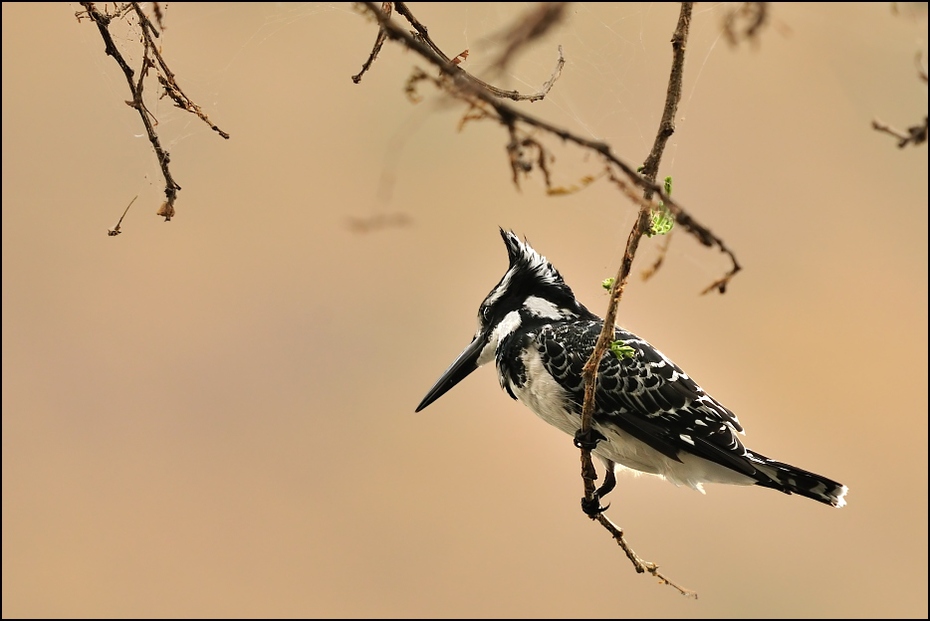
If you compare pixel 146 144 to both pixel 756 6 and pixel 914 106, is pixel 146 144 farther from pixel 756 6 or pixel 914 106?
pixel 914 106

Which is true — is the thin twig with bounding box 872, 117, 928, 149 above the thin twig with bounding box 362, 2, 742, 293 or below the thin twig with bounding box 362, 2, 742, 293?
above

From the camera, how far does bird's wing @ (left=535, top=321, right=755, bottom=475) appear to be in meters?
3.02

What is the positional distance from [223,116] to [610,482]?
10492mm

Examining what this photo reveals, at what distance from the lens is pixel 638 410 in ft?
9.98

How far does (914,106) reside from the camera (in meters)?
14.5

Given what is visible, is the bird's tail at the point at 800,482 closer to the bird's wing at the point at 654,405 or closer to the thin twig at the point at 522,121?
the bird's wing at the point at 654,405

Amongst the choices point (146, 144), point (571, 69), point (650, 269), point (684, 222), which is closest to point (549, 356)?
point (571, 69)

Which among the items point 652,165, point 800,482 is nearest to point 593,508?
point 800,482

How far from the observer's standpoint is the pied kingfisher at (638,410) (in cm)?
301

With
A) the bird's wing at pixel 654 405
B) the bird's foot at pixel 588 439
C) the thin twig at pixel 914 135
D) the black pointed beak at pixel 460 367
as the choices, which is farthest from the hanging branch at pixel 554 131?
the black pointed beak at pixel 460 367

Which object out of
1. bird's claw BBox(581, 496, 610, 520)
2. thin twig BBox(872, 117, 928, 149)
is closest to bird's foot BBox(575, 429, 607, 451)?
bird's claw BBox(581, 496, 610, 520)

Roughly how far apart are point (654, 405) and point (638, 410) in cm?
5

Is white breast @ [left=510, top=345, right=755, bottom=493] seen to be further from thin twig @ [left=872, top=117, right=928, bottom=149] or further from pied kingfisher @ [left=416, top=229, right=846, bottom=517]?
thin twig @ [left=872, top=117, right=928, bottom=149]

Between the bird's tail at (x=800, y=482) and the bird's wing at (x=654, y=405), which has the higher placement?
the bird's wing at (x=654, y=405)
